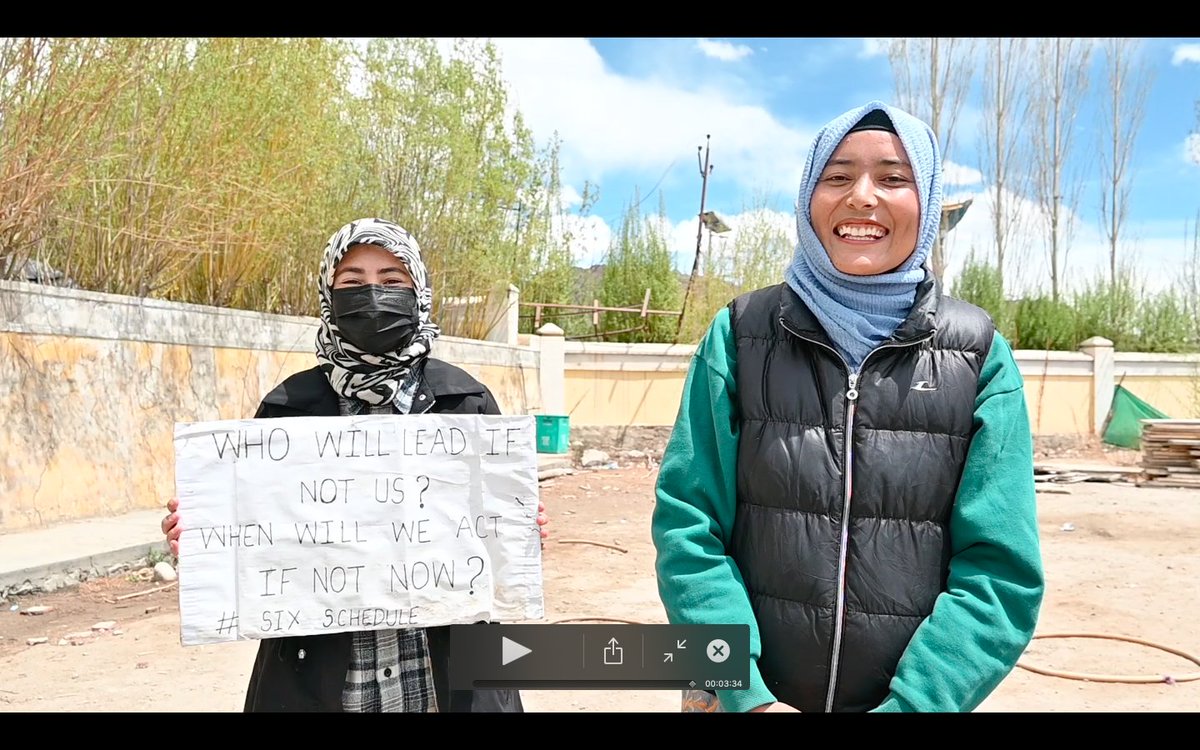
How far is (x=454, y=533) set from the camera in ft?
5.35

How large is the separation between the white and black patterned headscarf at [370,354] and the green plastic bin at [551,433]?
10643 millimetres

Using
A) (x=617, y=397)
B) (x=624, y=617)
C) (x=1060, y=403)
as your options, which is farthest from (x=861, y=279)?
(x=1060, y=403)

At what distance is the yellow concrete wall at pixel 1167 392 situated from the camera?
58.6 feet

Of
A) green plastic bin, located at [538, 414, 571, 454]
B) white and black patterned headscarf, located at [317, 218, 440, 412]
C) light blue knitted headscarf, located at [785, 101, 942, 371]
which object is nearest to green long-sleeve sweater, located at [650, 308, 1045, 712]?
light blue knitted headscarf, located at [785, 101, 942, 371]

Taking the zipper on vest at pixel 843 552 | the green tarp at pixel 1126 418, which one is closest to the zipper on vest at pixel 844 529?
the zipper on vest at pixel 843 552

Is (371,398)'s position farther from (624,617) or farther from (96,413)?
(96,413)

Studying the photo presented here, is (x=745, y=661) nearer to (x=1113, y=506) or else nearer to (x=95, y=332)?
(x=95, y=332)

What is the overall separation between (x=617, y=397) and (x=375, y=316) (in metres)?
14.0

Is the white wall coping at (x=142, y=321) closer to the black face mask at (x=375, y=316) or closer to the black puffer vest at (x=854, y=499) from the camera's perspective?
the black face mask at (x=375, y=316)

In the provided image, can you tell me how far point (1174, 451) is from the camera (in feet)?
41.1

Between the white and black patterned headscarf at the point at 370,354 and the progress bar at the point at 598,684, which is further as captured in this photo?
the white and black patterned headscarf at the point at 370,354

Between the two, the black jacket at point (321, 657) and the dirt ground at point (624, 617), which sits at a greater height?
the black jacket at point (321, 657)
